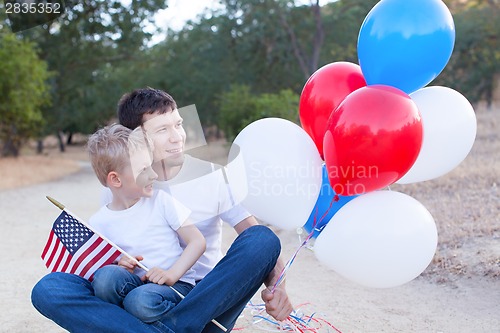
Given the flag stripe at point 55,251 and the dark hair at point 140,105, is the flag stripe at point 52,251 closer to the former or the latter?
the flag stripe at point 55,251

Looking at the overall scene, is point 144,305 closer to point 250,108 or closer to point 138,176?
point 138,176

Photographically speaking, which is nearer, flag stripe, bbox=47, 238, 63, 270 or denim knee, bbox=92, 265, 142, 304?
denim knee, bbox=92, 265, 142, 304

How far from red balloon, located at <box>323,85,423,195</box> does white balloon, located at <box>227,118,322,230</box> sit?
17 cm

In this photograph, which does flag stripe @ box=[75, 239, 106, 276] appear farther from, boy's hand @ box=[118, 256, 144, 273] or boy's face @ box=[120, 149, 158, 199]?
boy's face @ box=[120, 149, 158, 199]

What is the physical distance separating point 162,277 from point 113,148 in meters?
0.57

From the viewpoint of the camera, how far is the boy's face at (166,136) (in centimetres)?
248

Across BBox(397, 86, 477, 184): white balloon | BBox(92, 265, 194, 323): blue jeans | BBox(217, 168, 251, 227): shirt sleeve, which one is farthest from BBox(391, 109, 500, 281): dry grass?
BBox(92, 265, 194, 323): blue jeans

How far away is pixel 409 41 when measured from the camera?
2502 millimetres

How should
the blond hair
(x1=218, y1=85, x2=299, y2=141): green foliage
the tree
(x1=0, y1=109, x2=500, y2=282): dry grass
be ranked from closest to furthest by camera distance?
the blond hair < (x1=0, y1=109, x2=500, y2=282): dry grass < (x1=218, y1=85, x2=299, y2=141): green foliage < the tree

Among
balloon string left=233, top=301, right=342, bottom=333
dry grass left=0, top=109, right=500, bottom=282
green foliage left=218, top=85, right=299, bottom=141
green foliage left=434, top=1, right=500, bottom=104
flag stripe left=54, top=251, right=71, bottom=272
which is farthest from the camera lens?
green foliage left=434, top=1, right=500, bottom=104

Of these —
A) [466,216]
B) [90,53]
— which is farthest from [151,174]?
[90,53]

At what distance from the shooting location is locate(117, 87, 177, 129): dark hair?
252 centimetres

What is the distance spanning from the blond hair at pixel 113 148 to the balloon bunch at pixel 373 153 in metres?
0.49

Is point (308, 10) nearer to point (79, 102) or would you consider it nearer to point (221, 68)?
point (221, 68)
